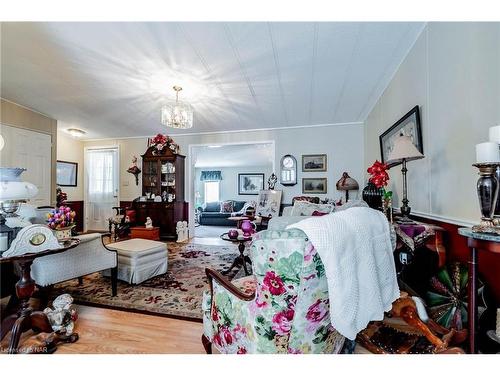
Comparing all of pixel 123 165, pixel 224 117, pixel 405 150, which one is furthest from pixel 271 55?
pixel 123 165

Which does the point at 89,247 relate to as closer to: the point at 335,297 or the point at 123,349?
the point at 123,349

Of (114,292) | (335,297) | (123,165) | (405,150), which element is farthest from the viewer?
(123,165)

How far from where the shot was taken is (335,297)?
0.97 m

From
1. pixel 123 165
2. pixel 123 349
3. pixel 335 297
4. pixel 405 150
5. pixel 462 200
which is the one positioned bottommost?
pixel 123 349

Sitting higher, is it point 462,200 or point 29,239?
point 462,200

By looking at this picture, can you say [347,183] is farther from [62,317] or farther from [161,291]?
[62,317]

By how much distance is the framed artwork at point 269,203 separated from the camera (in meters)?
4.80

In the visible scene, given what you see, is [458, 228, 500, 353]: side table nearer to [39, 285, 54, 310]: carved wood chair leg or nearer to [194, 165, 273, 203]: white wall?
[39, 285, 54, 310]: carved wood chair leg

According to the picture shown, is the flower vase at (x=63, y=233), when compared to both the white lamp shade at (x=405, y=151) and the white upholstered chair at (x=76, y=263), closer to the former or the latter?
the white upholstered chair at (x=76, y=263)

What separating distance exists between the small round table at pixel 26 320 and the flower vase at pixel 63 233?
230mm

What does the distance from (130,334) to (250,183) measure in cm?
788

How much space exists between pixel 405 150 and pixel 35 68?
4154 mm

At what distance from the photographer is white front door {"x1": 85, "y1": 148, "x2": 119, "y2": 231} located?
589 centimetres
